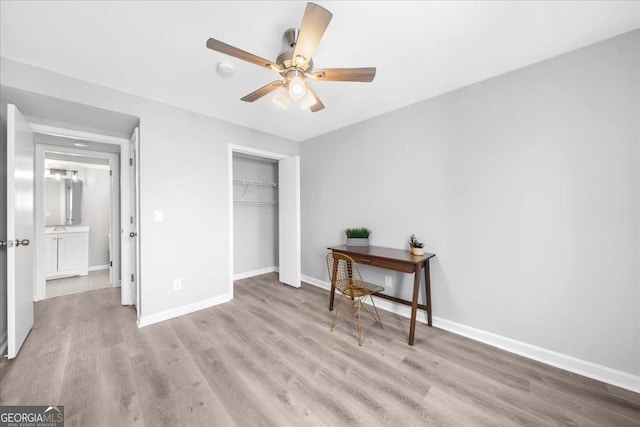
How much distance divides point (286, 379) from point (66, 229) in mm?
5274

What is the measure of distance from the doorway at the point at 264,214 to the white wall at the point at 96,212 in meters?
3.13

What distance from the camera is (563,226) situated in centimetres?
184

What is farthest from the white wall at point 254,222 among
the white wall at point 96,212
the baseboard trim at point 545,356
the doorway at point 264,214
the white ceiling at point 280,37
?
the white wall at point 96,212

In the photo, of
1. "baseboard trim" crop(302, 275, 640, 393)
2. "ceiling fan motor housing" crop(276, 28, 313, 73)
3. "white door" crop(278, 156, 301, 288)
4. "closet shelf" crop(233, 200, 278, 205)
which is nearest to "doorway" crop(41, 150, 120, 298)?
"closet shelf" crop(233, 200, 278, 205)

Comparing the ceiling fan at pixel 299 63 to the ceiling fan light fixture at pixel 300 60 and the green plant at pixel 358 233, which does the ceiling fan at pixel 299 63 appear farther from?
the green plant at pixel 358 233

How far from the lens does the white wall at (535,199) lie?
164 cm

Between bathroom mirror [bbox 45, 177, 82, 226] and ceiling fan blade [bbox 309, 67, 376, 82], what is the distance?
574 cm

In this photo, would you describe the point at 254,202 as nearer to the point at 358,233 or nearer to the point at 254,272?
the point at 254,272

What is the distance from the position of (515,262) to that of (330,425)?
6.52ft

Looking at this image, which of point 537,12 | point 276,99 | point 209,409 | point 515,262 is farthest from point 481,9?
point 209,409

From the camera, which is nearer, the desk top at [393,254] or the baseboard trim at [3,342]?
the baseboard trim at [3,342]

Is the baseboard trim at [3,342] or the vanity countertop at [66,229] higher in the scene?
the vanity countertop at [66,229]

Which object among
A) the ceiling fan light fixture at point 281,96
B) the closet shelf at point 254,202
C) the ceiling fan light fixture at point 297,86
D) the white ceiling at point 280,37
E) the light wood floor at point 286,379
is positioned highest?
the white ceiling at point 280,37

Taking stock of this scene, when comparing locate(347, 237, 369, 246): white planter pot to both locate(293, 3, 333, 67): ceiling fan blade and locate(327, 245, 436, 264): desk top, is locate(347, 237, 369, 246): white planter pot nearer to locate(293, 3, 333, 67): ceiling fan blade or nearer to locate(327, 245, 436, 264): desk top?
locate(327, 245, 436, 264): desk top
